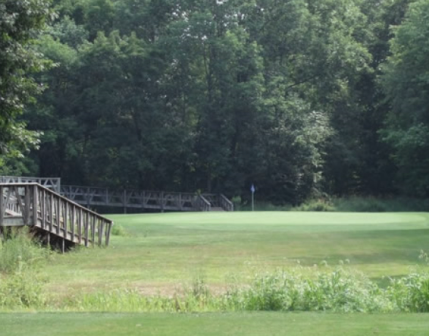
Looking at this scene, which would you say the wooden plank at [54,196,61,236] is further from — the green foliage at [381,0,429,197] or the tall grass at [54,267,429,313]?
the green foliage at [381,0,429,197]

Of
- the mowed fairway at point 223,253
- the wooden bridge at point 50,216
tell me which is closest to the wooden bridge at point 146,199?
the mowed fairway at point 223,253

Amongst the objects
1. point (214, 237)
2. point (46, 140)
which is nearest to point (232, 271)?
point (214, 237)

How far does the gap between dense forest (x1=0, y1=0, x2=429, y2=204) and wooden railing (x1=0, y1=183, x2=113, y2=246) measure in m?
34.2

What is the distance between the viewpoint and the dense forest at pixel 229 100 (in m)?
63.8

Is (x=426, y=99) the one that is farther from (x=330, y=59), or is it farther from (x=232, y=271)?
(x=232, y=271)

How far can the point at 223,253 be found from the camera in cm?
2344

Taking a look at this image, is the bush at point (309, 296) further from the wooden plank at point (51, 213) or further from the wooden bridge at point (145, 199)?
the wooden bridge at point (145, 199)

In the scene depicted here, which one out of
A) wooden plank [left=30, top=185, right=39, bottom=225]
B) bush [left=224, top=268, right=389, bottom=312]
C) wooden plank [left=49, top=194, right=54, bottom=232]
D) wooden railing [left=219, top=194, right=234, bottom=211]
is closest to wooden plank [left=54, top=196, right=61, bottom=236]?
wooden plank [left=49, top=194, right=54, bottom=232]

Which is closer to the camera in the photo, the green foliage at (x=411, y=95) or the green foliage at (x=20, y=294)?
the green foliage at (x=20, y=294)

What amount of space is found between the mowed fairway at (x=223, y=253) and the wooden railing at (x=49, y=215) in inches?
35.2

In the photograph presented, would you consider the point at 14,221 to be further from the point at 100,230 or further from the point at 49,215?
the point at 100,230

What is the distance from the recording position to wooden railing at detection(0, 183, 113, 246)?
23.0 m

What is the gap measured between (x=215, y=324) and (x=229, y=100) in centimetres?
5622

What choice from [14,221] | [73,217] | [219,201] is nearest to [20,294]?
[14,221]
